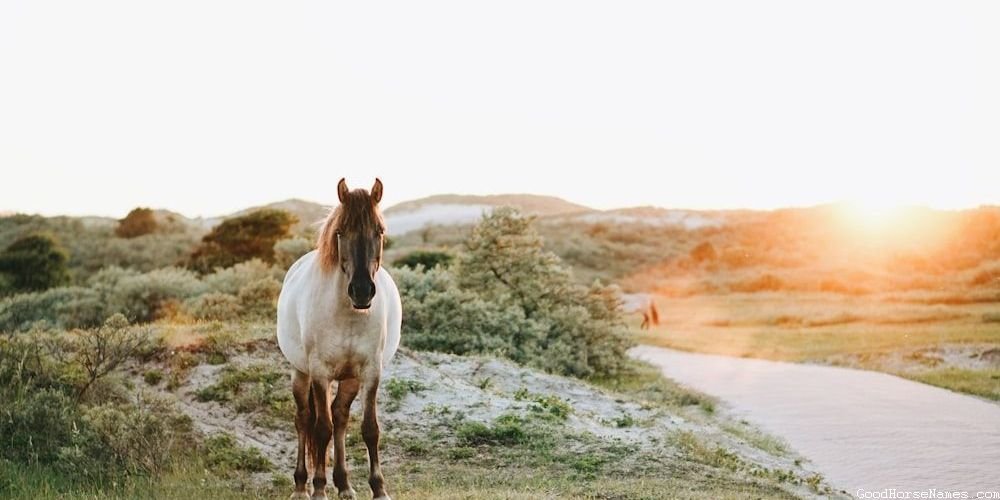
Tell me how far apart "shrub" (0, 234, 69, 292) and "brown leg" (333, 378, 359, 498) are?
29.1 metres

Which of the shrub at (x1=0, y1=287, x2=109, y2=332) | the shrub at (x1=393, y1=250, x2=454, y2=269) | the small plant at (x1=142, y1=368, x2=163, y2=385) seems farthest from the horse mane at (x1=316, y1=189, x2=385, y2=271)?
the shrub at (x1=393, y1=250, x2=454, y2=269)

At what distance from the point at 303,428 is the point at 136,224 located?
52760 millimetres

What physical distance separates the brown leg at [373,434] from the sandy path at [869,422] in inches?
200

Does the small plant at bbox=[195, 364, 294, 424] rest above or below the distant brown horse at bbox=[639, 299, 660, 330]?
above

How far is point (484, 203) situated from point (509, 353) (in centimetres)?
9801

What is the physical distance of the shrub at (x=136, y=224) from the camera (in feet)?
178

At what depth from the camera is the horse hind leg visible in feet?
22.8

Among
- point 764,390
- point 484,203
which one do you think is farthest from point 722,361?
point 484,203

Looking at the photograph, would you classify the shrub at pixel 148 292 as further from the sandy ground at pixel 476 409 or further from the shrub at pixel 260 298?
the sandy ground at pixel 476 409

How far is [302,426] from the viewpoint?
7.19 m

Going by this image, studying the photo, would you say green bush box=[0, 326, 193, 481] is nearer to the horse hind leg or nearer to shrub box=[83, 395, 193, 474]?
shrub box=[83, 395, 193, 474]

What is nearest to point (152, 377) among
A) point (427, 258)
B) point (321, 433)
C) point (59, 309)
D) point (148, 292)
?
point (321, 433)

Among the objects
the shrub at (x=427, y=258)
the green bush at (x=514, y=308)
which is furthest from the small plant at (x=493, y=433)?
the shrub at (x=427, y=258)

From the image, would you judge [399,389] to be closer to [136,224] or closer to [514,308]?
[514,308]
